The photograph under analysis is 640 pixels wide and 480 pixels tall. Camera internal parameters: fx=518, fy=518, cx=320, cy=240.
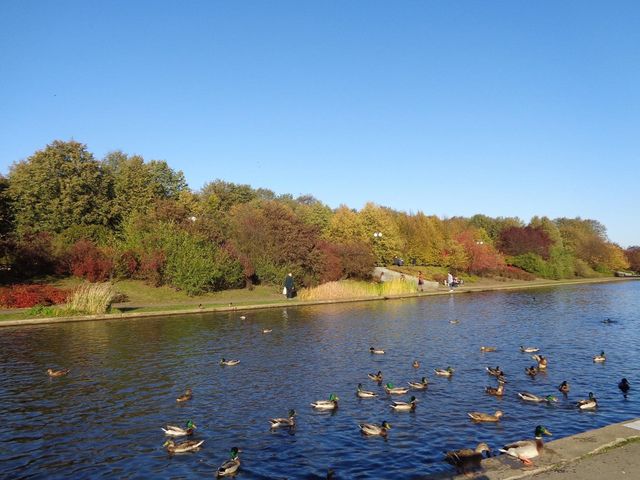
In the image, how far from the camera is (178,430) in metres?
13.3

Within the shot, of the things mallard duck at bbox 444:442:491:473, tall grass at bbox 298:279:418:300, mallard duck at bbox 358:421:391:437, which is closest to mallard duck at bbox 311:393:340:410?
mallard duck at bbox 358:421:391:437

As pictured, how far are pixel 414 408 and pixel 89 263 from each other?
37577 millimetres

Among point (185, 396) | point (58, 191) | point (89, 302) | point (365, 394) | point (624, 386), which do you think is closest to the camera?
point (185, 396)

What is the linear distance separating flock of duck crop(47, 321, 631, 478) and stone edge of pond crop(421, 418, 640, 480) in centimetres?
23

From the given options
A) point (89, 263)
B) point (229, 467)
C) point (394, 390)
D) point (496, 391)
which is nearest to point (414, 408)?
point (394, 390)

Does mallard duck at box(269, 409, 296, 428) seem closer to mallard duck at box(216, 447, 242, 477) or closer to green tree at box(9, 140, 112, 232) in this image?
mallard duck at box(216, 447, 242, 477)

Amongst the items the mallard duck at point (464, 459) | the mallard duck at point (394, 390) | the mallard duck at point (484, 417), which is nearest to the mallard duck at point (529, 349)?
the mallard duck at point (394, 390)

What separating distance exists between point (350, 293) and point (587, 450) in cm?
4017

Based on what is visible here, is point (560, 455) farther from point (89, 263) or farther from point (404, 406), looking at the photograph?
point (89, 263)

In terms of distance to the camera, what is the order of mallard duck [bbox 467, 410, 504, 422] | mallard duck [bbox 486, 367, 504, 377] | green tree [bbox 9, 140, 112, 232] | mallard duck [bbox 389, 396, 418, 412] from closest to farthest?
1. mallard duck [bbox 467, 410, 504, 422]
2. mallard duck [bbox 389, 396, 418, 412]
3. mallard duck [bbox 486, 367, 504, 377]
4. green tree [bbox 9, 140, 112, 232]

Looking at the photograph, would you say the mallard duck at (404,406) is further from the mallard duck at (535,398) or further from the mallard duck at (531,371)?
the mallard duck at (531,371)

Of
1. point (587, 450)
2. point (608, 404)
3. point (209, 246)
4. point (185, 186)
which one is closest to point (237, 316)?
point (209, 246)

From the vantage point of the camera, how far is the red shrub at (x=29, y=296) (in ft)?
120

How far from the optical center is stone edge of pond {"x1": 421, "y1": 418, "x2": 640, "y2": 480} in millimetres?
9430
